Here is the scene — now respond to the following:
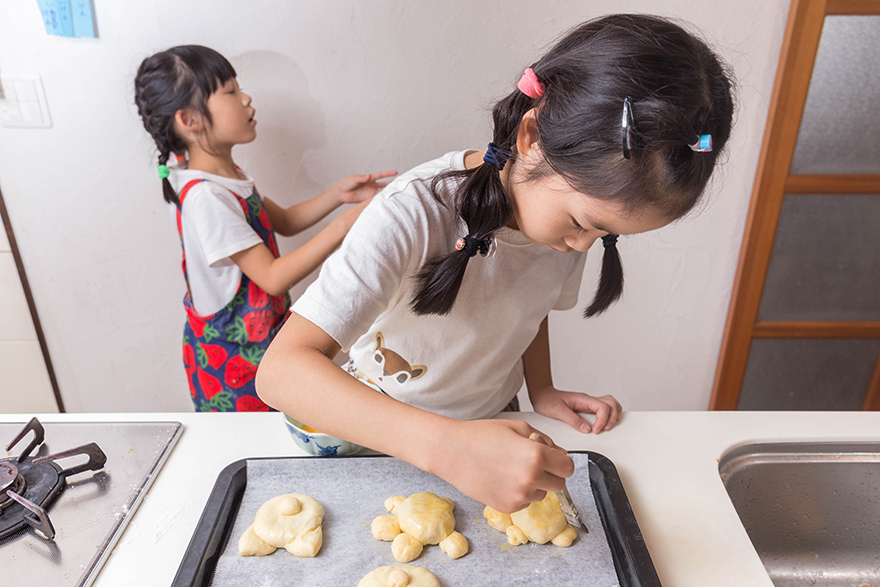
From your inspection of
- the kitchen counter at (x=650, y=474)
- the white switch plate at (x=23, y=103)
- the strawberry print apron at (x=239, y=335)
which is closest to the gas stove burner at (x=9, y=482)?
the kitchen counter at (x=650, y=474)

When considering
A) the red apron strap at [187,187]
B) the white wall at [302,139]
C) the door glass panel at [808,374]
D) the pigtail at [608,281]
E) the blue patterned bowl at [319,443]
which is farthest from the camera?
the door glass panel at [808,374]

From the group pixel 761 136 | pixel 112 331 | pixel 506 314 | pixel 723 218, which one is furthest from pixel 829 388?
pixel 112 331

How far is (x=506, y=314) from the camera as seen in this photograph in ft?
2.70

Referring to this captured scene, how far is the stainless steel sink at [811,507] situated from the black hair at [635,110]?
0.43 meters

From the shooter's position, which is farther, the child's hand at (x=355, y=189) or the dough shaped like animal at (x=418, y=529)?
the child's hand at (x=355, y=189)

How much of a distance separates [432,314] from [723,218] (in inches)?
42.4

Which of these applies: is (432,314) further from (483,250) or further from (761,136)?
(761,136)

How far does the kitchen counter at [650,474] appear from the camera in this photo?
611mm

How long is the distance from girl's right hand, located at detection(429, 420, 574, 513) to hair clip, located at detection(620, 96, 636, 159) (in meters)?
0.29

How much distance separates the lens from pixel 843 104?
4.56 ft

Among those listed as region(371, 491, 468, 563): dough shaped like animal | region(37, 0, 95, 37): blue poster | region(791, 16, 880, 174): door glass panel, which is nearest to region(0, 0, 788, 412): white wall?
region(37, 0, 95, 37): blue poster

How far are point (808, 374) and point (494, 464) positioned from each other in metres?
1.58

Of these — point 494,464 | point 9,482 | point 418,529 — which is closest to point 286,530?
point 418,529

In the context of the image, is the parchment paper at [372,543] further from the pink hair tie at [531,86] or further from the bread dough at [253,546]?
the pink hair tie at [531,86]
